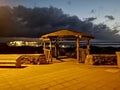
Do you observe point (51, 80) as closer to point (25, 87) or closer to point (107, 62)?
point (25, 87)

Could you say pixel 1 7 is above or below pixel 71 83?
above

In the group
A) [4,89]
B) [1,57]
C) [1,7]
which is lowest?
[4,89]

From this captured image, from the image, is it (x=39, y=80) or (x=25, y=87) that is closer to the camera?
(x=25, y=87)

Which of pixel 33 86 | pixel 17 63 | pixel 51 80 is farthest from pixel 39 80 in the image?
pixel 17 63

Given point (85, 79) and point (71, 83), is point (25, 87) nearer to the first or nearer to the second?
point (71, 83)

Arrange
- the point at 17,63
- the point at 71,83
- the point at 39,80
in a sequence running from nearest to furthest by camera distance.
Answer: the point at 71,83, the point at 39,80, the point at 17,63

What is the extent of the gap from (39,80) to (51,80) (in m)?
0.39

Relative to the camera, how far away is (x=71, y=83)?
670 centimetres

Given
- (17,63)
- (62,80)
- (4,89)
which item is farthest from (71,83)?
(17,63)

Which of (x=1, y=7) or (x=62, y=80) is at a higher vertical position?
(x=1, y=7)

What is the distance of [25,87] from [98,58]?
6.17 m

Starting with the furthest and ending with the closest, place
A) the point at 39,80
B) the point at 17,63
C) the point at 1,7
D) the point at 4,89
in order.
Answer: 1. the point at 1,7
2. the point at 17,63
3. the point at 39,80
4. the point at 4,89

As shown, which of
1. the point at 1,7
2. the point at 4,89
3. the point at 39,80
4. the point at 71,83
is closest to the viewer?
the point at 4,89

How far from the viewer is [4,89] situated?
19.7 feet
